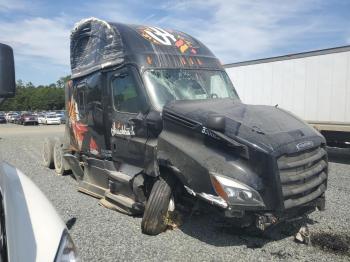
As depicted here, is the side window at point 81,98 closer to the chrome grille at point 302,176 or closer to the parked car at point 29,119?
the chrome grille at point 302,176

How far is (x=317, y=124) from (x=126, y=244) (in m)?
9.77

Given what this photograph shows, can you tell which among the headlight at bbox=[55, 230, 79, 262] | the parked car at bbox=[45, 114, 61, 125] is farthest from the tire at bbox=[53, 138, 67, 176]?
the parked car at bbox=[45, 114, 61, 125]

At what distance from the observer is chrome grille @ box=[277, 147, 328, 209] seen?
15.7 ft

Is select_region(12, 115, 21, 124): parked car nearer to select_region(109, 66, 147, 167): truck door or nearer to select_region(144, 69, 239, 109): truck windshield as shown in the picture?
select_region(109, 66, 147, 167): truck door

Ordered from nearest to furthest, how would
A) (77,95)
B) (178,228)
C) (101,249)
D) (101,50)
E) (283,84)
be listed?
(101,249)
(178,228)
(101,50)
(77,95)
(283,84)

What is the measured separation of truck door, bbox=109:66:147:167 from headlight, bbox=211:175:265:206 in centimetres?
176

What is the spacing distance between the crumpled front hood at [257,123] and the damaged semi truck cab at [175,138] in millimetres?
15

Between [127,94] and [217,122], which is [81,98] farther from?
[217,122]

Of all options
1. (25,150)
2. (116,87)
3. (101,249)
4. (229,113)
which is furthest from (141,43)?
(25,150)

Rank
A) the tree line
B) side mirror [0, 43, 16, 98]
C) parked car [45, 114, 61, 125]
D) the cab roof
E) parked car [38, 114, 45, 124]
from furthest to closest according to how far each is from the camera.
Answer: the tree line
parked car [38, 114, 45, 124]
parked car [45, 114, 61, 125]
the cab roof
side mirror [0, 43, 16, 98]

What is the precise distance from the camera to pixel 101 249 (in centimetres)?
516

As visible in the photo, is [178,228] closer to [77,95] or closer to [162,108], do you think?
[162,108]

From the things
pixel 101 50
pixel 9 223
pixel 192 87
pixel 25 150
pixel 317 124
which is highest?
pixel 101 50

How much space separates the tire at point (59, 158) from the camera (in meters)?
10.5
